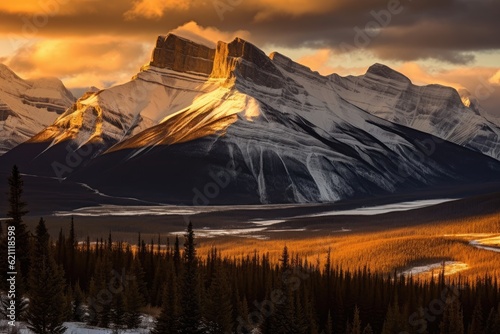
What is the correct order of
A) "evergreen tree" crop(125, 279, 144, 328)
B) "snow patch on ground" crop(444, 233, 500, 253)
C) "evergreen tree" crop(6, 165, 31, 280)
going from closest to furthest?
"evergreen tree" crop(125, 279, 144, 328), "evergreen tree" crop(6, 165, 31, 280), "snow patch on ground" crop(444, 233, 500, 253)

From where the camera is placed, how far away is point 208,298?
85.6 metres

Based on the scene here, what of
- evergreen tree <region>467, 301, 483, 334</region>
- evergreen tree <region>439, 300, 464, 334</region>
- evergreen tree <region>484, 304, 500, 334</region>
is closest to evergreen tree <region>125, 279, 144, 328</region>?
evergreen tree <region>439, 300, 464, 334</region>

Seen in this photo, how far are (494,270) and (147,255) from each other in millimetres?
53956

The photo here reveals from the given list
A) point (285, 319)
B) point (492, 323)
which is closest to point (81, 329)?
point (285, 319)

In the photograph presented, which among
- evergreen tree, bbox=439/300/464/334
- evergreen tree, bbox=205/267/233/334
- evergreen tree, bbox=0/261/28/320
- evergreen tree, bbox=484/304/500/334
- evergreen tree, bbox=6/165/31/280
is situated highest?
evergreen tree, bbox=6/165/31/280

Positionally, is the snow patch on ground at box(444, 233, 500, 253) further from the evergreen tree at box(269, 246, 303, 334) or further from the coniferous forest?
the evergreen tree at box(269, 246, 303, 334)

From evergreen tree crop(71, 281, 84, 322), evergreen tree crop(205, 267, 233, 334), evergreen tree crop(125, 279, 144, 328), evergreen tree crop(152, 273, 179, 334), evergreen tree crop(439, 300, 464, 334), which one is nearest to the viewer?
evergreen tree crop(152, 273, 179, 334)

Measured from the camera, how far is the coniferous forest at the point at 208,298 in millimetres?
71500

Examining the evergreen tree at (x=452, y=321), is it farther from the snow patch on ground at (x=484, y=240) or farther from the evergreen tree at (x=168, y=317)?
the snow patch on ground at (x=484, y=240)

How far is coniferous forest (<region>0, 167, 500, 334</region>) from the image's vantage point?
71.5 metres

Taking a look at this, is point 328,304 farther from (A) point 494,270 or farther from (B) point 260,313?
(A) point 494,270

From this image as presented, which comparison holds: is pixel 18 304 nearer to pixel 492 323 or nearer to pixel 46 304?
pixel 46 304

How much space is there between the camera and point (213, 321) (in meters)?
81.0

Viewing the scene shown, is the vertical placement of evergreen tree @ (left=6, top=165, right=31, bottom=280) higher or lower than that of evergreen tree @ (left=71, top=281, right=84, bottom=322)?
higher
